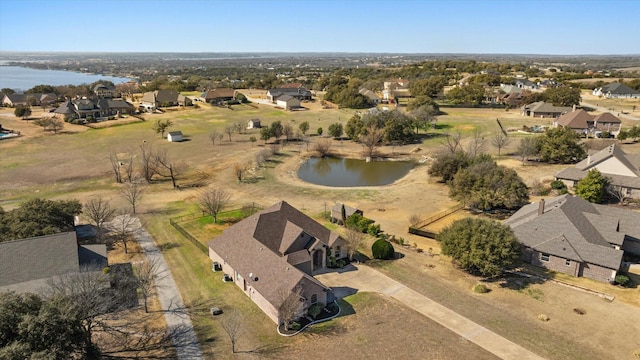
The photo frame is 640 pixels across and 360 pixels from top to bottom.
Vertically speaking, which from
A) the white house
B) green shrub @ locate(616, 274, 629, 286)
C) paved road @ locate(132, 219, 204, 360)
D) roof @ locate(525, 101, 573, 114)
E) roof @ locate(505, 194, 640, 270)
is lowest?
paved road @ locate(132, 219, 204, 360)

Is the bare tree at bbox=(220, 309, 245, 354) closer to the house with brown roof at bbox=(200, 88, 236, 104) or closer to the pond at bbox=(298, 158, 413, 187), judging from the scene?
the pond at bbox=(298, 158, 413, 187)

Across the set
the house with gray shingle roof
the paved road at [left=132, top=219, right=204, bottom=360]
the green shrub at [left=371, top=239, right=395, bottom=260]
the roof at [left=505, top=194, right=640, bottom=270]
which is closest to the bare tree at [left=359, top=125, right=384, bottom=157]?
the roof at [left=505, top=194, right=640, bottom=270]

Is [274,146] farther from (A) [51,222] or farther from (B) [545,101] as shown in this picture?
(B) [545,101]

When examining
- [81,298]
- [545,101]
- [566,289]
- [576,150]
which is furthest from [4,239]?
[545,101]

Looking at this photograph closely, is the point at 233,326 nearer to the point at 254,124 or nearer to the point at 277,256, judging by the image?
the point at 277,256

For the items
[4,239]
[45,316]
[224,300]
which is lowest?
[224,300]

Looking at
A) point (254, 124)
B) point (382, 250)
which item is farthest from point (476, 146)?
point (254, 124)

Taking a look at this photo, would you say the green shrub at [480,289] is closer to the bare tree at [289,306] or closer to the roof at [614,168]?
the bare tree at [289,306]

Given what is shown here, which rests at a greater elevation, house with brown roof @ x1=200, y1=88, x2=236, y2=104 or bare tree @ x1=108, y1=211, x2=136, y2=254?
house with brown roof @ x1=200, y1=88, x2=236, y2=104

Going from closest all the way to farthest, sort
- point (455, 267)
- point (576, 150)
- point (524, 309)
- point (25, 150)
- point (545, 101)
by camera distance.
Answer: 1. point (524, 309)
2. point (455, 267)
3. point (576, 150)
4. point (25, 150)
5. point (545, 101)
